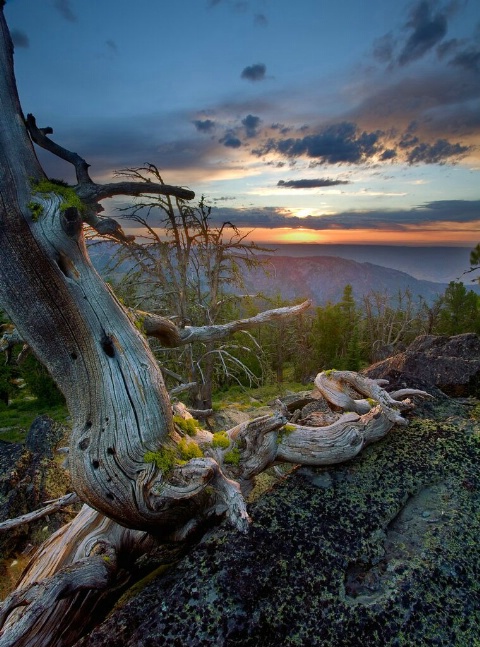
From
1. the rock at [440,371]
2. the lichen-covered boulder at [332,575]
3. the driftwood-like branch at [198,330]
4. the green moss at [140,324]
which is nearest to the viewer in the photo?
the lichen-covered boulder at [332,575]

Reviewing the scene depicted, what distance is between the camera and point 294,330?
3788cm

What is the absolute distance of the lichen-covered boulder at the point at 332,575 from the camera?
12.4 feet

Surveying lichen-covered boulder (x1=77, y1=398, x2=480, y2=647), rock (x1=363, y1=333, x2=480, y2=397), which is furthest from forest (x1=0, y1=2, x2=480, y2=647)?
rock (x1=363, y1=333, x2=480, y2=397)

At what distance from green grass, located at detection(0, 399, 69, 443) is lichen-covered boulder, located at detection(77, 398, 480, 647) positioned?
62.6 feet

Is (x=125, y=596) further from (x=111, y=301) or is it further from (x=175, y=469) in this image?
(x=111, y=301)

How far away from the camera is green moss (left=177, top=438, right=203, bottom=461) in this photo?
16.3 ft

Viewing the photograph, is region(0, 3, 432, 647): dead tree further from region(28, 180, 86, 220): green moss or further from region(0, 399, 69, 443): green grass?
region(0, 399, 69, 443): green grass

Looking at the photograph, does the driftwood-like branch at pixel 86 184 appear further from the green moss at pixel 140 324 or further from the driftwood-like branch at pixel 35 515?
the driftwood-like branch at pixel 35 515

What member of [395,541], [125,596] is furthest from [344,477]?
[125,596]

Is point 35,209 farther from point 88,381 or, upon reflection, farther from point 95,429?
point 95,429

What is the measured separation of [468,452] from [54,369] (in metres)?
6.86

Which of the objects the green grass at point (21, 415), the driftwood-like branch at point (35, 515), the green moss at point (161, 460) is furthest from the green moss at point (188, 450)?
the green grass at point (21, 415)

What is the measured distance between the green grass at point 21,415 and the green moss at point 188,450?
18397mm

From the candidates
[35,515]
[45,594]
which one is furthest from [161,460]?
[35,515]
